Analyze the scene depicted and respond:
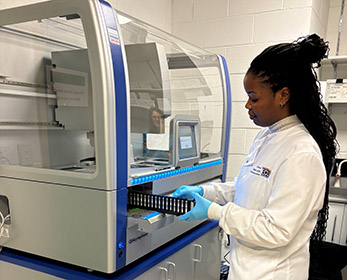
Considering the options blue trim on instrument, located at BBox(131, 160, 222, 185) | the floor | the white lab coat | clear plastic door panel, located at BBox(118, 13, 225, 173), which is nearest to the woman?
the white lab coat

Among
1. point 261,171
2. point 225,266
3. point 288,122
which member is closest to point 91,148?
point 261,171

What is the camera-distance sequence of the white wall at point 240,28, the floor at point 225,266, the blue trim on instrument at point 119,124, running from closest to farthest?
the blue trim on instrument at point 119,124 → the floor at point 225,266 → the white wall at point 240,28

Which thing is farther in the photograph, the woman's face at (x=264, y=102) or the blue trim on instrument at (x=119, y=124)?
the woman's face at (x=264, y=102)

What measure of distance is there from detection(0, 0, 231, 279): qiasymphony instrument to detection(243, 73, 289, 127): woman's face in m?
0.33

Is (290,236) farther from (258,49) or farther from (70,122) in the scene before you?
(258,49)

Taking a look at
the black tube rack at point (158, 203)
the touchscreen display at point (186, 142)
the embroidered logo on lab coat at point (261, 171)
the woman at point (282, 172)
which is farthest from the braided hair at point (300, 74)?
the black tube rack at point (158, 203)

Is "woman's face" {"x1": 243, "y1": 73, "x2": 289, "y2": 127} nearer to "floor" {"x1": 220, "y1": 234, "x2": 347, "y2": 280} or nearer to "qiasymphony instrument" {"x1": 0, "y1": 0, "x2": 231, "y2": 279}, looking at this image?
"qiasymphony instrument" {"x1": 0, "y1": 0, "x2": 231, "y2": 279}

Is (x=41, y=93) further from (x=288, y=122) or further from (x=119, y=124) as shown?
(x=288, y=122)

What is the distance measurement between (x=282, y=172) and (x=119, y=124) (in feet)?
1.79

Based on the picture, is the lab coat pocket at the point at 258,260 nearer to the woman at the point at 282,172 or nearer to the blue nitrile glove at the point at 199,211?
the woman at the point at 282,172

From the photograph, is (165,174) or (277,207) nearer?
(277,207)

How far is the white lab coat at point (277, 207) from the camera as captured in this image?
2.97ft

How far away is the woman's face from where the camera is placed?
1.00 metres

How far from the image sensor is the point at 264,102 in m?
1.02
